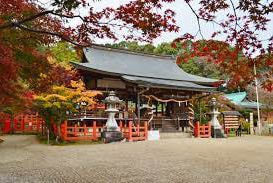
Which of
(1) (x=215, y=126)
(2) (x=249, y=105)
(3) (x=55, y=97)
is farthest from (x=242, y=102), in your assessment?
(3) (x=55, y=97)

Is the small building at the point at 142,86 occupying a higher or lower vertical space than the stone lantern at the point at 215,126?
higher

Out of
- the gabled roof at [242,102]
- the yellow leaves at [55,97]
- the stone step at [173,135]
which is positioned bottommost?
the stone step at [173,135]

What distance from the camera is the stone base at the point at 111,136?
16.6m

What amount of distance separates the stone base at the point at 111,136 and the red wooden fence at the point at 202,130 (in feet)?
19.0

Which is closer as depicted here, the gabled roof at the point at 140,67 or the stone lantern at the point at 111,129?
Result: the stone lantern at the point at 111,129

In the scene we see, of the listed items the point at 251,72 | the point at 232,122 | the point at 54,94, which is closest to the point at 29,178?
the point at 251,72

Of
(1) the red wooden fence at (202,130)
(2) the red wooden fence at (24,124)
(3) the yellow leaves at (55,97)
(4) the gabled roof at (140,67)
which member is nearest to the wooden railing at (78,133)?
(3) the yellow leaves at (55,97)

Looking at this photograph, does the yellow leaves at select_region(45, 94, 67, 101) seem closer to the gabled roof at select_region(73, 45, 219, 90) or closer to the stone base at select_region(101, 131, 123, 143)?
the stone base at select_region(101, 131, 123, 143)

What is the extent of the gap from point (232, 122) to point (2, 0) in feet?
71.6

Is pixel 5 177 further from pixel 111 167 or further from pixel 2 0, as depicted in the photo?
pixel 2 0

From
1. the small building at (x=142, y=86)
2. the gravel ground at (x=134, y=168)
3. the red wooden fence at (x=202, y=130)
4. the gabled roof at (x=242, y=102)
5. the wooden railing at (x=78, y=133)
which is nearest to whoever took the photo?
the gravel ground at (x=134, y=168)

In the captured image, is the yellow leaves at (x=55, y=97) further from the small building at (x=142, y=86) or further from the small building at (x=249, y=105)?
the small building at (x=249, y=105)

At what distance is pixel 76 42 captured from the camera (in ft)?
21.1

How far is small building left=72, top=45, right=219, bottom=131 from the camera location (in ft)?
64.6
